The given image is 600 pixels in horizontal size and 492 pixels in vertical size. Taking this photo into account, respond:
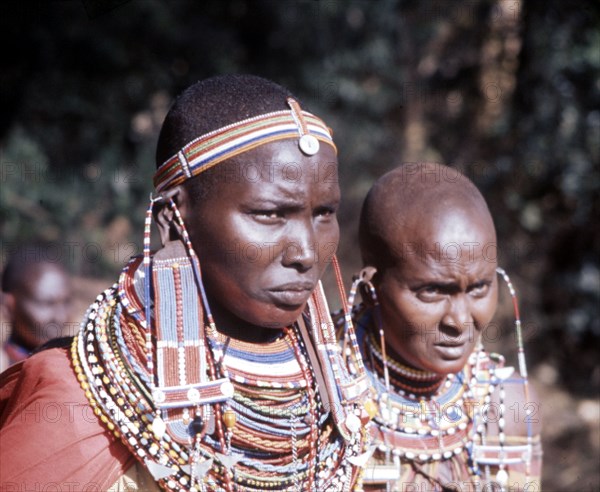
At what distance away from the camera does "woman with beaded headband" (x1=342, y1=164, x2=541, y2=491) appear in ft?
8.55

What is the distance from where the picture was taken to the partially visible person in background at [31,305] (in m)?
4.38

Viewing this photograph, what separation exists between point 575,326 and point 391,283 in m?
5.18

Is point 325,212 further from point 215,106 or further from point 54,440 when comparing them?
point 54,440

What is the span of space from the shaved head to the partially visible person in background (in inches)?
94.1

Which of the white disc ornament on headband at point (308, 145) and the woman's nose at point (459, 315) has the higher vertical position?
the white disc ornament on headband at point (308, 145)

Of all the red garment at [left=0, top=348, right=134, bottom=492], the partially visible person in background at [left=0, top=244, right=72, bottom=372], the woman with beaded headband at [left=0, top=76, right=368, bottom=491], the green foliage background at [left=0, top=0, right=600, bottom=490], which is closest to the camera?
the red garment at [left=0, top=348, right=134, bottom=492]

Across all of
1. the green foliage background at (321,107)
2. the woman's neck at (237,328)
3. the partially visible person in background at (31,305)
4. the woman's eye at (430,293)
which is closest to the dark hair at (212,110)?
the woman's neck at (237,328)

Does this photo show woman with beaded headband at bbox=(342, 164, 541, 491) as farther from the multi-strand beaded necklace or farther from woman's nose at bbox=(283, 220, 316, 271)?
woman's nose at bbox=(283, 220, 316, 271)

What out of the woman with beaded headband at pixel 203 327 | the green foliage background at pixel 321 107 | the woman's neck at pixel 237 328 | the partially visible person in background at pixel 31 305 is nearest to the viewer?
the woman with beaded headband at pixel 203 327

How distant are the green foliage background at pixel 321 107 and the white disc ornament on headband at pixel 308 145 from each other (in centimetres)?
557

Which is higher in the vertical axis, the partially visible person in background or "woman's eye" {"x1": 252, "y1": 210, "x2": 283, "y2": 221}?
the partially visible person in background

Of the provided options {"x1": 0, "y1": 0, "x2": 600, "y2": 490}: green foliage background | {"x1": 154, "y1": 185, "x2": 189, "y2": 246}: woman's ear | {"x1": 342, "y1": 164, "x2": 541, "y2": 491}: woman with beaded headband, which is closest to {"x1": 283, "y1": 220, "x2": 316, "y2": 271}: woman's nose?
{"x1": 154, "y1": 185, "x2": 189, "y2": 246}: woman's ear

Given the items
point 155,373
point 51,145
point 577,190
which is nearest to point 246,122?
point 155,373

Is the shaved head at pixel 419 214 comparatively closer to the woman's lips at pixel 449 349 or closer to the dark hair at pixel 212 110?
the woman's lips at pixel 449 349
